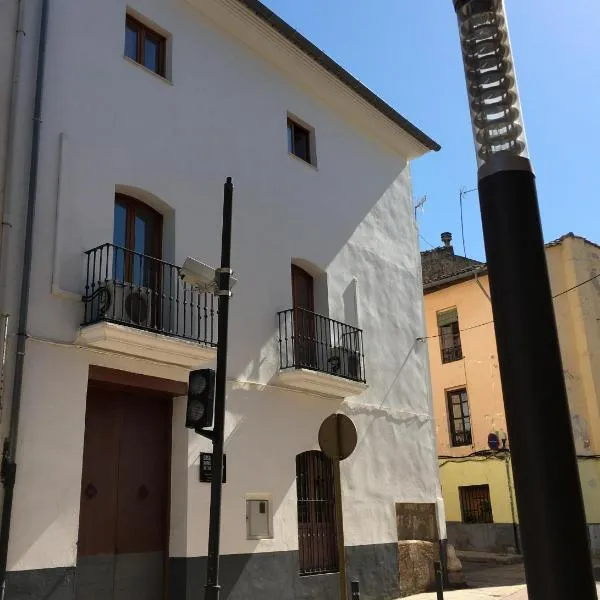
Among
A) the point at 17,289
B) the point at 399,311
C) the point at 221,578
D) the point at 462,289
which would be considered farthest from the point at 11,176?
the point at 462,289

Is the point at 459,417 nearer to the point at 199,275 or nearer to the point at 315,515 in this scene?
the point at 315,515

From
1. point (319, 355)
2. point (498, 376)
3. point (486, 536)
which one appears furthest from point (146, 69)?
point (486, 536)

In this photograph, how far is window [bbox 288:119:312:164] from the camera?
13750 mm

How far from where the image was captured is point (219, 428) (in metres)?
7.16

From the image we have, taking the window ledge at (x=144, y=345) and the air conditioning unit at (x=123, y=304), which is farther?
the air conditioning unit at (x=123, y=304)

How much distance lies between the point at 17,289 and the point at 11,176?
1417 millimetres

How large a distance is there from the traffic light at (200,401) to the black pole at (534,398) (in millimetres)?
4671

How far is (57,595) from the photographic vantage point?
26.1ft

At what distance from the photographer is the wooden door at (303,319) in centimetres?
1197

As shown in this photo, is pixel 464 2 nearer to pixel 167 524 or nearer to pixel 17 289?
pixel 17 289

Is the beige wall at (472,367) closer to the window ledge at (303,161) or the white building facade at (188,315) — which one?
the white building facade at (188,315)

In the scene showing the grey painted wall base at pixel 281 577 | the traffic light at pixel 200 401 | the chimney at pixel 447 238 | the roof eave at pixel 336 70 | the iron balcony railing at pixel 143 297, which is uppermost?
the chimney at pixel 447 238

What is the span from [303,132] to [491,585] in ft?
31.1

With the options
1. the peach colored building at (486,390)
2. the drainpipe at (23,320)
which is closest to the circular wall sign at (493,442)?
the peach colored building at (486,390)
